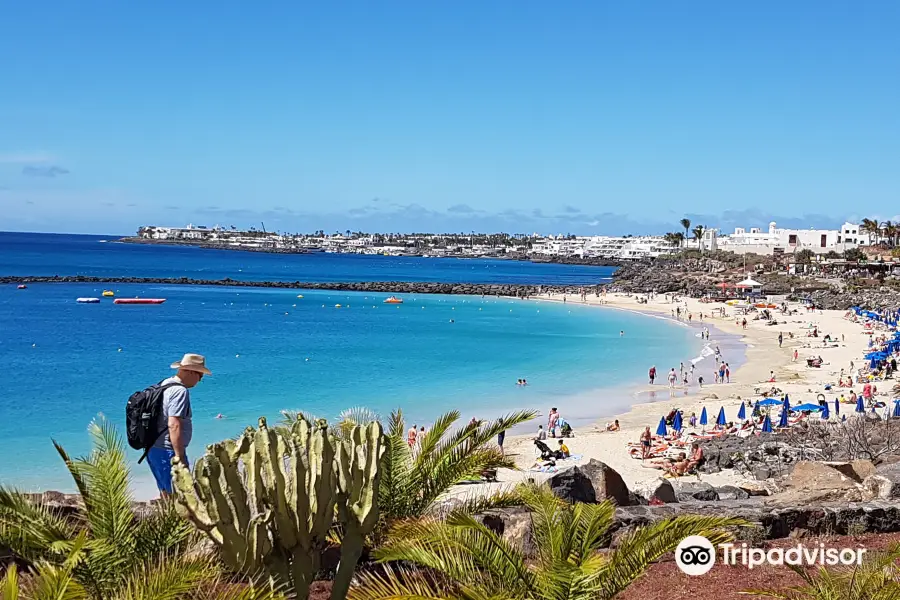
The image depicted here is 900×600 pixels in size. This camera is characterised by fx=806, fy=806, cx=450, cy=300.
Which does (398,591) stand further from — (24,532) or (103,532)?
(24,532)

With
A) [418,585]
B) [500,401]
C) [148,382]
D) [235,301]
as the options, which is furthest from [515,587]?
[235,301]

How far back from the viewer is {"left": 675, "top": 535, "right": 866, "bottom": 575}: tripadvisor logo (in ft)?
19.7

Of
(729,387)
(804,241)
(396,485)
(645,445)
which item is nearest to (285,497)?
(396,485)

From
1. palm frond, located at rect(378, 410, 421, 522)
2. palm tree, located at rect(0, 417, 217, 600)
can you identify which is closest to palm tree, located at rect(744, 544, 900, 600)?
palm frond, located at rect(378, 410, 421, 522)

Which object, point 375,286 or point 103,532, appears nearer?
point 103,532

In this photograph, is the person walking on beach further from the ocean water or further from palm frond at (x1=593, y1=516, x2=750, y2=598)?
palm frond at (x1=593, y1=516, x2=750, y2=598)

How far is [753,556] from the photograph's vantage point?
637 centimetres

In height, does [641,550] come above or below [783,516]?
above

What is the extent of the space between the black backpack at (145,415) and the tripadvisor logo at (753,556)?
12.9 feet

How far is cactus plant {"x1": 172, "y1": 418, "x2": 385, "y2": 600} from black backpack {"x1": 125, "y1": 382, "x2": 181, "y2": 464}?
1.25 meters

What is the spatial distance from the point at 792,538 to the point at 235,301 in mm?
65375

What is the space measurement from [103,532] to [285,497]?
1159 mm

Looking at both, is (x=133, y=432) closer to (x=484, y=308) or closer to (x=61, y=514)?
(x=61, y=514)

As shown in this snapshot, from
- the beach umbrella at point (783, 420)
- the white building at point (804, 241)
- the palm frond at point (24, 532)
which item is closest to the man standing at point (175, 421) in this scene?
the palm frond at point (24, 532)
